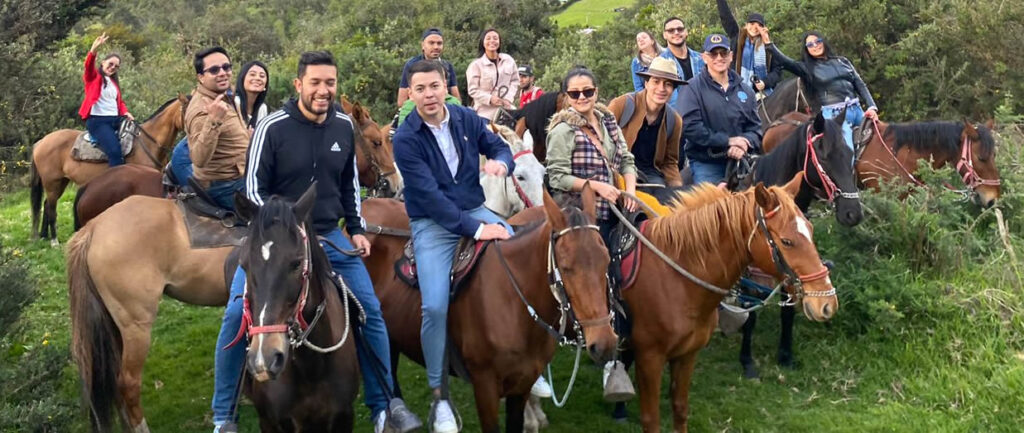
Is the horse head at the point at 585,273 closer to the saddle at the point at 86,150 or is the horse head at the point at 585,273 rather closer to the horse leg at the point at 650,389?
the horse leg at the point at 650,389

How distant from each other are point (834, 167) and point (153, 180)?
6.14 metres

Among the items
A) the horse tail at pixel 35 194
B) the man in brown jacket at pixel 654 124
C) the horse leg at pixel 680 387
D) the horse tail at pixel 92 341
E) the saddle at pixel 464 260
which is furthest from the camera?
the horse tail at pixel 35 194

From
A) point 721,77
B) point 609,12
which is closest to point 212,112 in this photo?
point 721,77

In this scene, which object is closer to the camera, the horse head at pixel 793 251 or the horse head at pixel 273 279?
the horse head at pixel 273 279

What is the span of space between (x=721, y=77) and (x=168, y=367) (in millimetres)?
5548

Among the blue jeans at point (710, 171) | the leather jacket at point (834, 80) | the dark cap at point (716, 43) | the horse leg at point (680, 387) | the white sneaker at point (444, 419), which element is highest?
the dark cap at point (716, 43)

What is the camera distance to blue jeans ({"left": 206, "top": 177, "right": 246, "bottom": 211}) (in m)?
6.53

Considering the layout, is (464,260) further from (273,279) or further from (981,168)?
(981,168)

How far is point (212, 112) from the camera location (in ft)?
19.1

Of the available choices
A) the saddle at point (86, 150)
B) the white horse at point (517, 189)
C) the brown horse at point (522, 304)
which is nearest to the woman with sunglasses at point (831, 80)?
the white horse at point (517, 189)

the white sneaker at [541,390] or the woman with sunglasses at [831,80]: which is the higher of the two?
the woman with sunglasses at [831,80]

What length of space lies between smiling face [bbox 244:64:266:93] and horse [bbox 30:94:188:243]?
2432mm

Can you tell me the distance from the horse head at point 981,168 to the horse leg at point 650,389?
446 centimetres

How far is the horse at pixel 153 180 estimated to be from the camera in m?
7.82
